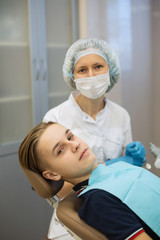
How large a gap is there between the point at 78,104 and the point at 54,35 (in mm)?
1075

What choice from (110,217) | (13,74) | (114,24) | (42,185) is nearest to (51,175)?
(42,185)

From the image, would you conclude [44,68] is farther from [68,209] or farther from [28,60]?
[68,209]

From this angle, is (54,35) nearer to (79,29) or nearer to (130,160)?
(79,29)

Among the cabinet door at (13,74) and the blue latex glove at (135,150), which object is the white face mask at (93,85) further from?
the cabinet door at (13,74)

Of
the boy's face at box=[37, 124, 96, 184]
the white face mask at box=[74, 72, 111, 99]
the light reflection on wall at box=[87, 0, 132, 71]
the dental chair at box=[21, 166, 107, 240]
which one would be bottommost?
the dental chair at box=[21, 166, 107, 240]

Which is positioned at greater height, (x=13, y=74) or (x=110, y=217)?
(x=13, y=74)

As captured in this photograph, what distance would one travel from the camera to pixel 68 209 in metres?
0.95

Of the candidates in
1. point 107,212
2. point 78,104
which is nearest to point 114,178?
point 107,212

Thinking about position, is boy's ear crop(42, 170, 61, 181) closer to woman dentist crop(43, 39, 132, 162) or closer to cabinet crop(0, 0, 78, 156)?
woman dentist crop(43, 39, 132, 162)

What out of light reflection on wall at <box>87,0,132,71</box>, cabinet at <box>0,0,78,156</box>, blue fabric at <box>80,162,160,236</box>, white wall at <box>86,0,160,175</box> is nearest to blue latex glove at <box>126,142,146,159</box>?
blue fabric at <box>80,162,160,236</box>

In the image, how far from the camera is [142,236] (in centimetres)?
79

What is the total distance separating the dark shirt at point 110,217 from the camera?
79cm

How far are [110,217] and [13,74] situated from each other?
65.6 inches

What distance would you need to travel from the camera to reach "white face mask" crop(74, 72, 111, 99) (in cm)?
145
